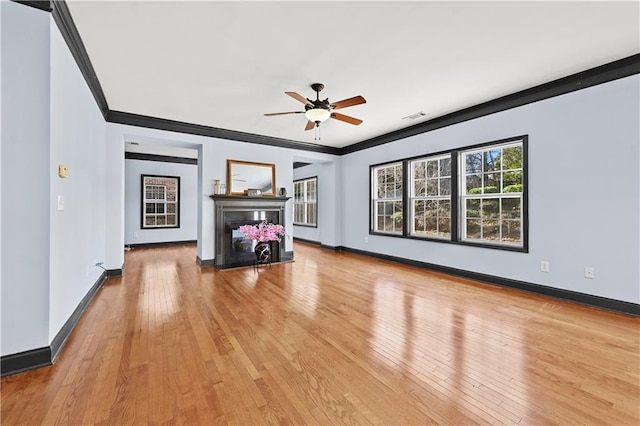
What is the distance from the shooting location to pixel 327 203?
312 inches

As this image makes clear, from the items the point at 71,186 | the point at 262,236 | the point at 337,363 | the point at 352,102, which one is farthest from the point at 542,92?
the point at 71,186

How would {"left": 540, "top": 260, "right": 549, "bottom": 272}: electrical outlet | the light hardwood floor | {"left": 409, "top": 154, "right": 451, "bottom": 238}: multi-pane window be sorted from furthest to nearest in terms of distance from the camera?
{"left": 409, "top": 154, "right": 451, "bottom": 238}: multi-pane window < {"left": 540, "top": 260, "right": 549, "bottom": 272}: electrical outlet < the light hardwood floor

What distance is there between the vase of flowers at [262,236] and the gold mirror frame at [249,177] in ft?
2.67

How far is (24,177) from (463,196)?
5388mm

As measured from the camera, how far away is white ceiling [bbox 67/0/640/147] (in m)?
2.30

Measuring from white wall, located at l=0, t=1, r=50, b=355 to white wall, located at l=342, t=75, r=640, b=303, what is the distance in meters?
5.22

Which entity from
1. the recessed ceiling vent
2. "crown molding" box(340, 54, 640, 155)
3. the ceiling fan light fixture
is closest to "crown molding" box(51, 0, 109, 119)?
the ceiling fan light fixture

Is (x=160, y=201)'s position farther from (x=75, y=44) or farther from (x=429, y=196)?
(x=429, y=196)

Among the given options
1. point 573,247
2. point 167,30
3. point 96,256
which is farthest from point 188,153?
point 573,247

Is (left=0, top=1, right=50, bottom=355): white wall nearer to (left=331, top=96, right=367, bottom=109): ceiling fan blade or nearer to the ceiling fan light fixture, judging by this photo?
the ceiling fan light fixture

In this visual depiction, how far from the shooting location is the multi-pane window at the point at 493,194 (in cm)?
412

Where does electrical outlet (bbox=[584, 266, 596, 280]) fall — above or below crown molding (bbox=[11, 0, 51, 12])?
below

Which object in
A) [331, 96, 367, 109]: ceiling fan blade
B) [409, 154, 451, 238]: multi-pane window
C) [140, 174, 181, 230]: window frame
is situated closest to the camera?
[331, 96, 367, 109]: ceiling fan blade

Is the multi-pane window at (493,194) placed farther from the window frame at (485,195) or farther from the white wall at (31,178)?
the white wall at (31,178)
